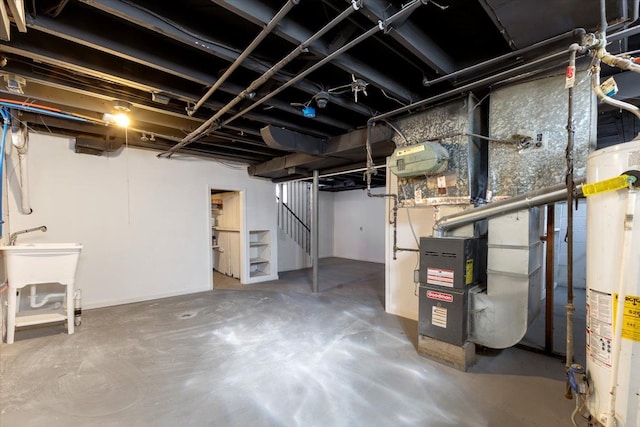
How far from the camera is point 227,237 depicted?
232 inches

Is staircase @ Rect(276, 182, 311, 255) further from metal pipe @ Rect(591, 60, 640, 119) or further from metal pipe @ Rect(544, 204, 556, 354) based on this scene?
metal pipe @ Rect(591, 60, 640, 119)

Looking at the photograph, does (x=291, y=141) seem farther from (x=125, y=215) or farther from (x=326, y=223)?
(x=326, y=223)

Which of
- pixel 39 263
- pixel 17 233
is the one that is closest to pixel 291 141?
pixel 39 263

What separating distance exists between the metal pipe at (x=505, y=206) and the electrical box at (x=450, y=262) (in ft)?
0.44

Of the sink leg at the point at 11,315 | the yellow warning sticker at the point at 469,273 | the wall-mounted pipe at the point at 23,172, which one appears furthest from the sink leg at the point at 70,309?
the yellow warning sticker at the point at 469,273

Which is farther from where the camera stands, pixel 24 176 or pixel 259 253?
pixel 259 253

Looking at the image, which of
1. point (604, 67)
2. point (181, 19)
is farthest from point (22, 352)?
point (604, 67)

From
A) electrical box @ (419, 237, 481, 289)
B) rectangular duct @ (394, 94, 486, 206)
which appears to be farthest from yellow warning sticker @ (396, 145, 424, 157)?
electrical box @ (419, 237, 481, 289)

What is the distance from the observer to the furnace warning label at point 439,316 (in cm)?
227

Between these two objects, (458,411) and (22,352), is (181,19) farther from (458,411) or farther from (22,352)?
(22,352)

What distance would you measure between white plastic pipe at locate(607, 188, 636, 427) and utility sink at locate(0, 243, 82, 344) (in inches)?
166

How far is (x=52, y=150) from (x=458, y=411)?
520cm

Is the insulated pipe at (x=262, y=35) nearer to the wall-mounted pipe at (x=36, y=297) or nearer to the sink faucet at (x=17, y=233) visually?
the sink faucet at (x=17, y=233)

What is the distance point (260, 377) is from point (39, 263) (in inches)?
102
